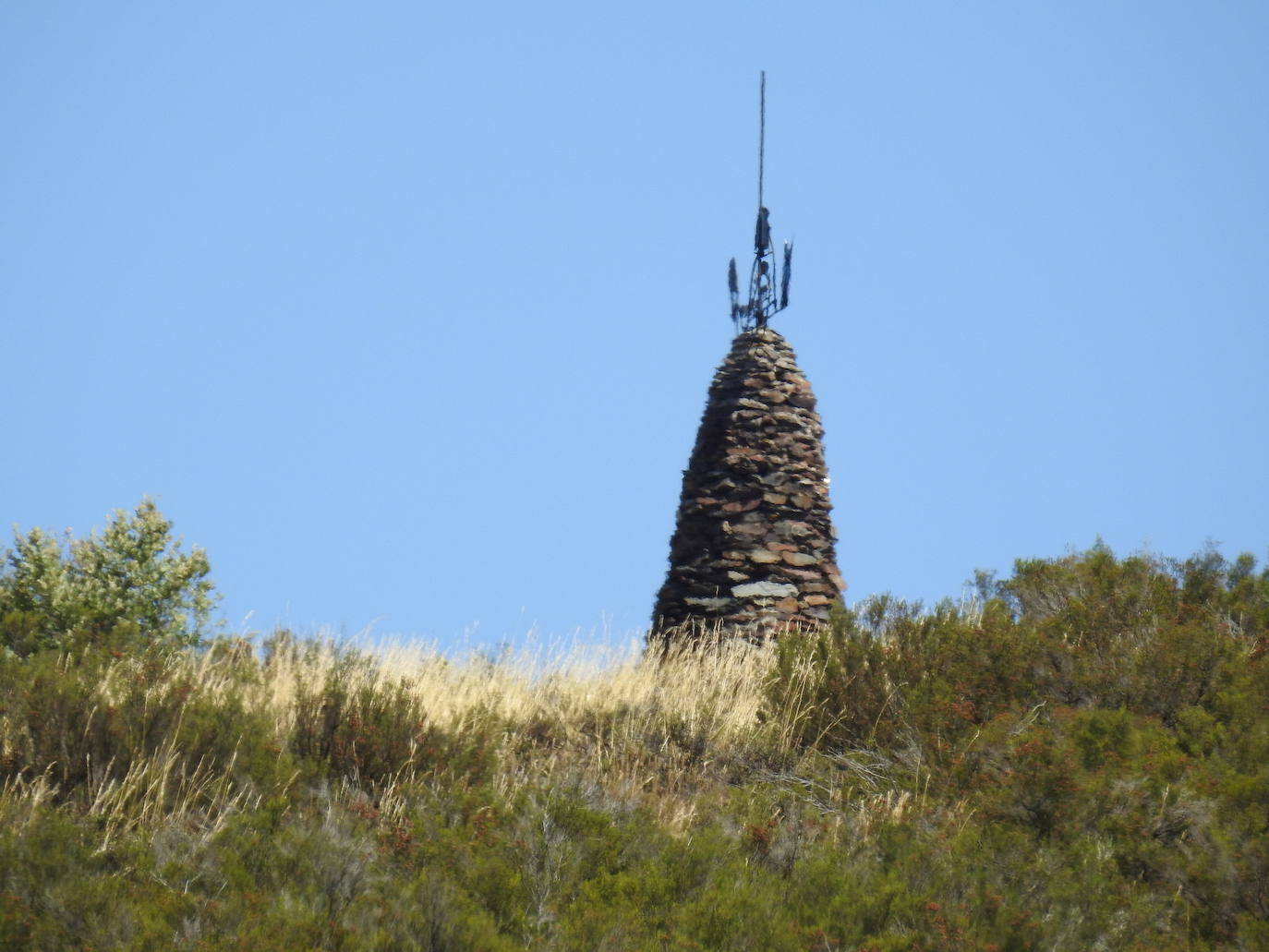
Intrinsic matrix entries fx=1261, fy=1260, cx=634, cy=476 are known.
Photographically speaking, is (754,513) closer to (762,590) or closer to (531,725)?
(762,590)

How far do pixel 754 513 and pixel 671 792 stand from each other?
645cm

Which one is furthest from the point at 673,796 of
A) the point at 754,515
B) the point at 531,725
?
the point at 754,515

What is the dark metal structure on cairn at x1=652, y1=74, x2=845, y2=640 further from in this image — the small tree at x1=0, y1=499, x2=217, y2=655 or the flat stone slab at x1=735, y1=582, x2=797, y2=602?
the small tree at x1=0, y1=499, x2=217, y2=655

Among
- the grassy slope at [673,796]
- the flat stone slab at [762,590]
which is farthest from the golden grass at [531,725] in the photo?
the flat stone slab at [762,590]

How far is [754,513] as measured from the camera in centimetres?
1584

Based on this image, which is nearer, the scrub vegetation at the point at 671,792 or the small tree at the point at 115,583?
the scrub vegetation at the point at 671,792

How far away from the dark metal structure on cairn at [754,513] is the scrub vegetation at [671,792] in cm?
200

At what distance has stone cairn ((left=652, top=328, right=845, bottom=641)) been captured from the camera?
1542cm

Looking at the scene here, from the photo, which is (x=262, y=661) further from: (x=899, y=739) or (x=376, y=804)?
(x=899, y=739)

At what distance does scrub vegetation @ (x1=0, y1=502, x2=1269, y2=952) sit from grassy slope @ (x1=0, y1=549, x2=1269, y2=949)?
0.08 ft

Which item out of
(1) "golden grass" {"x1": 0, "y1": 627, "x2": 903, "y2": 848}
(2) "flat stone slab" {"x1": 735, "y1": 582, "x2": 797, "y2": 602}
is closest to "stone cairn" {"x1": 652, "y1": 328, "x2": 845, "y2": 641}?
(2) "flat stone slab" {"x1": 735, "y1": 582, "x2": 797, "y2": 602}

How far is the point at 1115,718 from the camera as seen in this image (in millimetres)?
8953

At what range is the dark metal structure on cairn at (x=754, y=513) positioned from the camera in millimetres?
15430

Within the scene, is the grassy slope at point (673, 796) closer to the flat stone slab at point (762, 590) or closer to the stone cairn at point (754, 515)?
the flat stone slab at point (762, 590)
